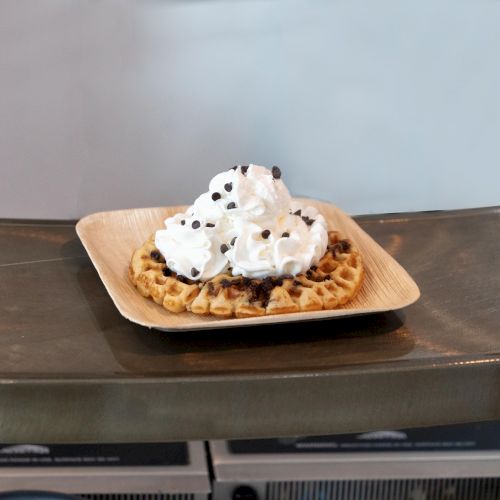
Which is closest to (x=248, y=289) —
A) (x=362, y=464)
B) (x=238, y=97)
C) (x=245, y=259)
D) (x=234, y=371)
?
(x=245, y=259)

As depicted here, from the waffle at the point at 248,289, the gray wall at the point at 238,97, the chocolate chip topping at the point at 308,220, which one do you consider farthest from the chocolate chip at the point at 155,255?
the gray wall at the point at 238,97

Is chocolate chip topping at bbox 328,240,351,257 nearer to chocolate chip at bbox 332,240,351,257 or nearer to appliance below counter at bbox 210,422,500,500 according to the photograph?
chocolate chip at bbox 332,240,351,257

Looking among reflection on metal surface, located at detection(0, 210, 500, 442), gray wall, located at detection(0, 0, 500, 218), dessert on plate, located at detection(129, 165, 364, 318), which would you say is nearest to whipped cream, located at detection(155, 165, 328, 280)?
dessert on plate, located at detection(129, 165, 364, 318)

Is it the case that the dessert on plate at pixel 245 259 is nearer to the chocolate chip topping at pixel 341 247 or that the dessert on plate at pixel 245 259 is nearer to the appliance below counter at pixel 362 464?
the chocolate chip topping at pixel 341 247

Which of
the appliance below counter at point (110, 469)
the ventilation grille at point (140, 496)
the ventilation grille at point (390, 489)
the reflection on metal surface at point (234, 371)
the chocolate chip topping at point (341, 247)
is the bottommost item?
the ventilation grille at point (390, 489)

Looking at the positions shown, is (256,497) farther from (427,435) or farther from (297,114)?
(297,114)

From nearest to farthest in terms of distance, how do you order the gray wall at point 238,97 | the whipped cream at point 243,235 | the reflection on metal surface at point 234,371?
the reflection on metal surface at point 234,371 → the whipped cream at point 243,235 → the gray wall at point 238,97
